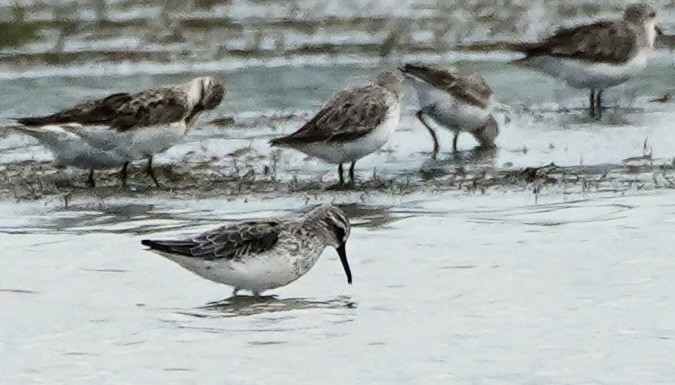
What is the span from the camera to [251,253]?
11.1 m

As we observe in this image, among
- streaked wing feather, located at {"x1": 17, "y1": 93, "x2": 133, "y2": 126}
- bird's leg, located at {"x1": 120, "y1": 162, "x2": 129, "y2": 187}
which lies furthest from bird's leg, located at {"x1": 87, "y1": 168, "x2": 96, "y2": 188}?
streaked wing feather, located at {"x1": 17, "y1": 93, "x2": 133, "y2": 126}

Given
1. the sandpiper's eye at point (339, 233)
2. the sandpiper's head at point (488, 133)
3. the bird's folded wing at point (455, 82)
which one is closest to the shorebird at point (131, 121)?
the bird's folded wing at point (455, 82)

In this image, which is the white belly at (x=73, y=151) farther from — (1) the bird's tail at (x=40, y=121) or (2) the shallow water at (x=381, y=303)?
(2) the shallow water at (x=381, y=303)

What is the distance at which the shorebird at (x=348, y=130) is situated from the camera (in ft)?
49.4

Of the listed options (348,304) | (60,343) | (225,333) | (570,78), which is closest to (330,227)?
(348,304)

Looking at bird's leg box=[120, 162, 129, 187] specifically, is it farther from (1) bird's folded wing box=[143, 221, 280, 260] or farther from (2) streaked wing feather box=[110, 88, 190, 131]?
(1) bird's folded wing box=[143, 221, 280, 260]

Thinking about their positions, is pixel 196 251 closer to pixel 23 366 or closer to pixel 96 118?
pixel 23 366

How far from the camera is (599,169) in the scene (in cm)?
1622

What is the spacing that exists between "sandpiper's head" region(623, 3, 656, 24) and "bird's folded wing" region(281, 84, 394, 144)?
5886 millimetres

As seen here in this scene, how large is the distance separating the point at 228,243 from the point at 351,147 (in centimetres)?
415

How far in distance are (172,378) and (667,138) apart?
983 cm

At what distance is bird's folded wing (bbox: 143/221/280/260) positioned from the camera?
11.0 m

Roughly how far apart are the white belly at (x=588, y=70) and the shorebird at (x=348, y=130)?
4.65 metres

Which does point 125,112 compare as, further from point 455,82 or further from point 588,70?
point 588,70
